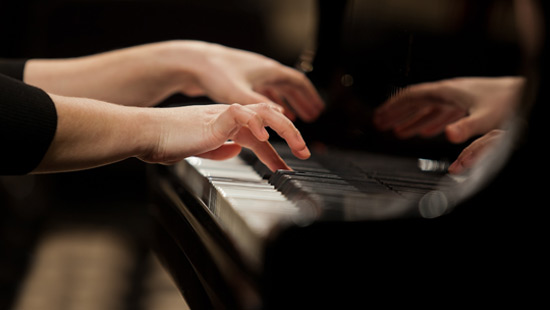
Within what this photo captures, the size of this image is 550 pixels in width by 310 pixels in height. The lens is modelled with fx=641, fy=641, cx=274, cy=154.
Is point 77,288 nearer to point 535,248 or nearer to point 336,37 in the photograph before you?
point 336,37

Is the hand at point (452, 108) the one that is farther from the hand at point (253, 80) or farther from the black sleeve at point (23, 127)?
the black sleeve at point (23, 127)

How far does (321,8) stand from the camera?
4.36 feet

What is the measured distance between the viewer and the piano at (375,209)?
22.5 inches

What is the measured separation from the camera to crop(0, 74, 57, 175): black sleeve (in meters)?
0.68

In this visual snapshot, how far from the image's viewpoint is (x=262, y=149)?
86cm

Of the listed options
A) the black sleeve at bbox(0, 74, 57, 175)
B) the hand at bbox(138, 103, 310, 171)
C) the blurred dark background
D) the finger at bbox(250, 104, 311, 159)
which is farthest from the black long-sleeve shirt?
the blurred dark background

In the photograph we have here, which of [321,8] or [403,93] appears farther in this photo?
[321,8]

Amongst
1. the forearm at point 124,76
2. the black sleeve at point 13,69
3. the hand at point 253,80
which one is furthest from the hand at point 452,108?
the black sleeve at point 13,69

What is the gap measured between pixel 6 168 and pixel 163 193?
47 cm

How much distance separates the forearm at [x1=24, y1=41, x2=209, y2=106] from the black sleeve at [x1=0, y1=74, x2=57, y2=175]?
469 mm

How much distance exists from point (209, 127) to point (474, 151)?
0.31 m

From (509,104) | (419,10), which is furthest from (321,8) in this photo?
(509,104)

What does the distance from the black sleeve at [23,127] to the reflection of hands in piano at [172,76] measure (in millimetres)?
431

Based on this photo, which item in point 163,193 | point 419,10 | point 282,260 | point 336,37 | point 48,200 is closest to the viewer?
point 282,260
